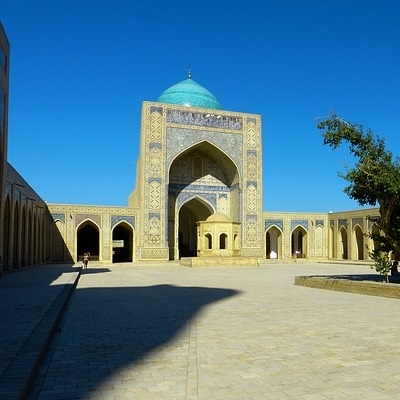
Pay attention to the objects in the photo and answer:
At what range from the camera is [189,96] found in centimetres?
2777

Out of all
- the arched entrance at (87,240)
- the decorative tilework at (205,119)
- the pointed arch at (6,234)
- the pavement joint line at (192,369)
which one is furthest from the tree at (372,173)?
the arched entrance at (87,240)

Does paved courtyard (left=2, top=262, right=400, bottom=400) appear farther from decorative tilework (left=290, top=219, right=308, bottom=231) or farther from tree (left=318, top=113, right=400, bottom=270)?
decorative tilework (left=290, top=219, right=308, bottom=231)

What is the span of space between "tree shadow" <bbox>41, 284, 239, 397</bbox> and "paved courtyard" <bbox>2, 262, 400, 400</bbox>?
0.4 inches

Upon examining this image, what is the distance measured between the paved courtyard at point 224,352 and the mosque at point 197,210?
14.3m

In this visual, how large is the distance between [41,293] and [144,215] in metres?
15.5

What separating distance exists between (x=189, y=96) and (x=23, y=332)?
80.2ft

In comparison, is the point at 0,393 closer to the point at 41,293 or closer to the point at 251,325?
the point at 251,325

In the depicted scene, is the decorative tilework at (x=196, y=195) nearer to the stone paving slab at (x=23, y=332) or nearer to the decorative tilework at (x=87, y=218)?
the decorative tilework at (x=87, y=218)

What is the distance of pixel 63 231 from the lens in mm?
23719

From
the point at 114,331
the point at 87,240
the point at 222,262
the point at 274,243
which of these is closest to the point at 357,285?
the point at 114,331

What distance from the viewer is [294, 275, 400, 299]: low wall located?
329 inches

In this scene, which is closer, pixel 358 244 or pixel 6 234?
pixel 6 234

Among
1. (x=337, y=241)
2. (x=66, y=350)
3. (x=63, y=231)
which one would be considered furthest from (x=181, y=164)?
(x=66, y=350)

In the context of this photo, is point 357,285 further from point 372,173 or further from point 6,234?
point 6,234
